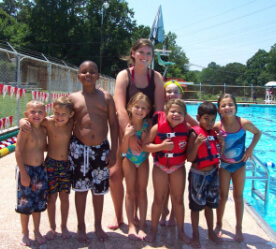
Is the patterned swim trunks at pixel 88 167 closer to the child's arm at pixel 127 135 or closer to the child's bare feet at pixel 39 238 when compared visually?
the child's arm at pixel 127 135

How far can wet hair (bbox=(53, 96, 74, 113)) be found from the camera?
2.68 metres

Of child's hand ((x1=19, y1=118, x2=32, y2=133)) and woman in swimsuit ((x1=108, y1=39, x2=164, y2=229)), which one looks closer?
child's hand ((x1=19, y1=118, x2=32, y2=133))

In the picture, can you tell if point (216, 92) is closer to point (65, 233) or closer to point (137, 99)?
point (137, 99)

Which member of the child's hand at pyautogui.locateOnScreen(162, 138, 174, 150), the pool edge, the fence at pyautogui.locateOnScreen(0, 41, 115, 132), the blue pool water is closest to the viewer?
the child's hand at pyautogui.locateOnScreen(162, 138, 174, 150)

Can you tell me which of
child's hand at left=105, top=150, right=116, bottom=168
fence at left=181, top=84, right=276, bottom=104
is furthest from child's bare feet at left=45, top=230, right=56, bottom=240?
fence at left=181, top=84, right=276, bottom=104

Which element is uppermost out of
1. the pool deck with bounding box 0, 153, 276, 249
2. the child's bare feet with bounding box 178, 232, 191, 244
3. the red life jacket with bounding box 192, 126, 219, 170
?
the red life jacket with bounding box 192, 126, 219, 170

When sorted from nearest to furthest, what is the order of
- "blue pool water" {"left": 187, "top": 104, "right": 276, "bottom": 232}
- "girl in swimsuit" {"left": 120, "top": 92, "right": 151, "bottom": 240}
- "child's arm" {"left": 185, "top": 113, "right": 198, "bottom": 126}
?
"girl in swimsuit" {"left": 120, "top": 92, "right": 151, "bottom": 240}
"child's arm" {"left": 185, "top": 113, "right": 198, "bottom": 126}
"blue pool water" {"left": 187, "top": 104, "right": 276, "bottom": 232}

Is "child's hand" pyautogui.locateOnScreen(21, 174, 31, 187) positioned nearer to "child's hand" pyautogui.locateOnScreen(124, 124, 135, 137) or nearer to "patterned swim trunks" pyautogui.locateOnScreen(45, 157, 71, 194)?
"patterned swim trunks" pyautogui.locateOnScreen(45, 157, 71, 194)

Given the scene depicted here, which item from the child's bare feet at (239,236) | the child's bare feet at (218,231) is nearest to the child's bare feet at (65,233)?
the child's bare feet at (218,231)

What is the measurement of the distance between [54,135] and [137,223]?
1.32 meters

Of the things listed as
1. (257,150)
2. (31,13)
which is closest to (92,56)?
(31,13)

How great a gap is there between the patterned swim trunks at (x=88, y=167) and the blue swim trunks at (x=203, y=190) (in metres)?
0.87

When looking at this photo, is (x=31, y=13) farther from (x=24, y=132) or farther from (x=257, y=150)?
(x=24, y=132)

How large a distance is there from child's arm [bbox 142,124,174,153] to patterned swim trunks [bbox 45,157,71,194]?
2.66 feet
